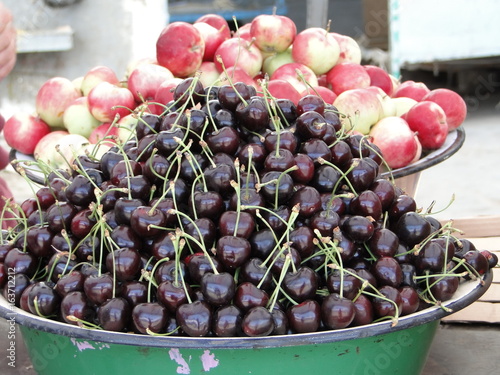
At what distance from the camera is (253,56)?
1.96 metres

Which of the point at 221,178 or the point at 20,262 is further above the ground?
the point at 221,178

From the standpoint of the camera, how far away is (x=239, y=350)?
0.79 meters

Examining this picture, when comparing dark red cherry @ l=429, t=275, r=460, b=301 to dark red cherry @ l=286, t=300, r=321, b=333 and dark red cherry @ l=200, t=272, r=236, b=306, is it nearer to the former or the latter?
dark red cherry @ l=286, t=300, r=321, b=333

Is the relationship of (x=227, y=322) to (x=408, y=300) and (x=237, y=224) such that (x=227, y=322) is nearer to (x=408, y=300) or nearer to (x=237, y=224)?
(x=237, y=224)

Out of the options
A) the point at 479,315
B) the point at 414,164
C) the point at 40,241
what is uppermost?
the point at 40,241

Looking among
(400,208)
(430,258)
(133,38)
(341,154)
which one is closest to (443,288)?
(430,258)

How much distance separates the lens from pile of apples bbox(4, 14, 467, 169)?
5.88ft

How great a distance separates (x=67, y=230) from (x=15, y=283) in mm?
112

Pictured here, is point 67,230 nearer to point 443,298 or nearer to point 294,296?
point 294,296

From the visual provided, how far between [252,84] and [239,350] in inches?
45.0

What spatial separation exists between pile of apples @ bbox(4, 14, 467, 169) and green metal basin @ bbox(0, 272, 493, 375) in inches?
35.7

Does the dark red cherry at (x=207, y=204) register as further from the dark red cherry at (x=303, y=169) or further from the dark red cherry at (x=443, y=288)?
the dark red cherry at (x=443, y=288)

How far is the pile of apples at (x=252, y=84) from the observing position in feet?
5.88
